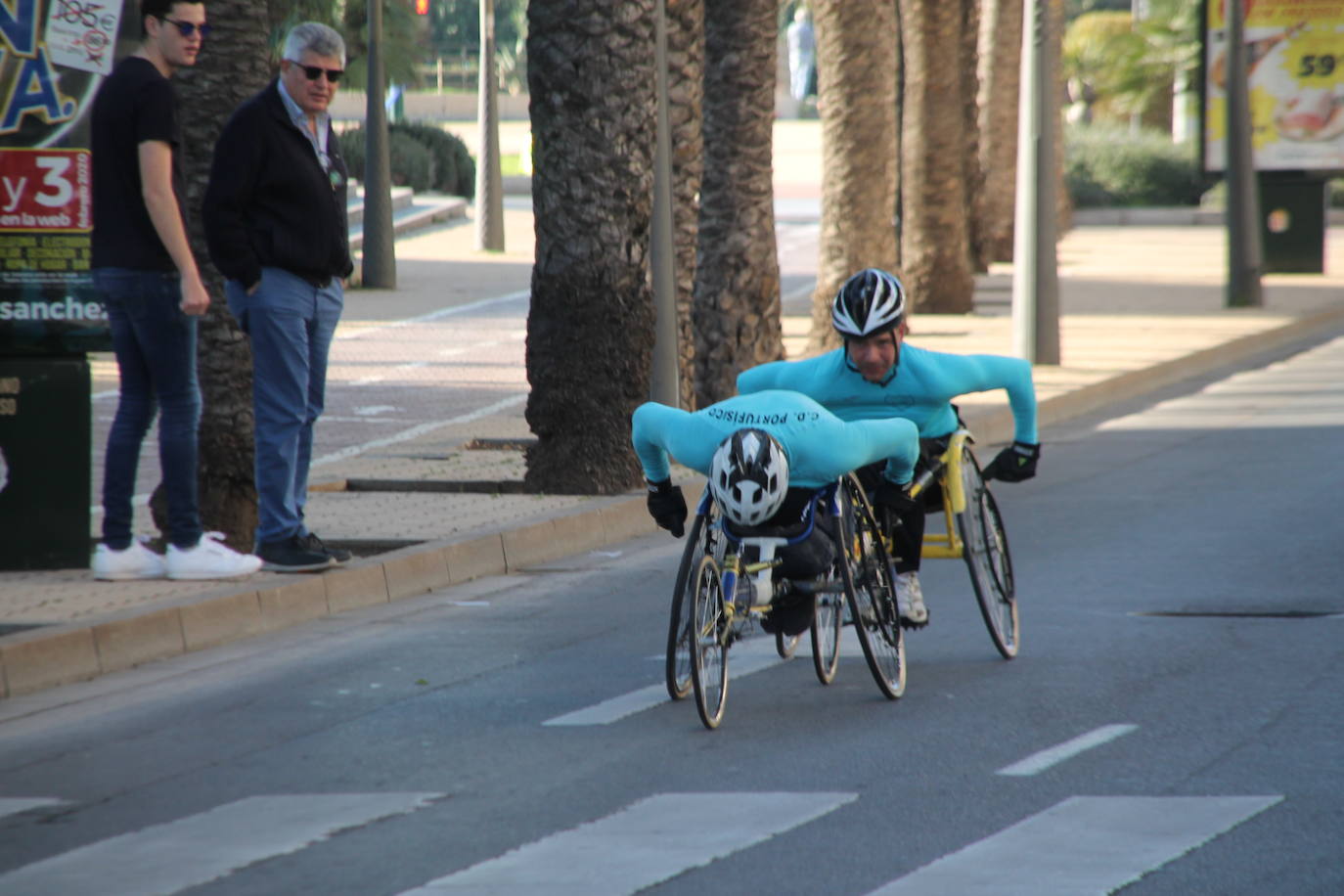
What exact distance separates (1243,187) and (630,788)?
70.9ft

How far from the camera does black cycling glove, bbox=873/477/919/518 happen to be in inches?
296

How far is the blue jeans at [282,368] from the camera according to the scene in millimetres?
9281

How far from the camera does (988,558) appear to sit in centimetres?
821

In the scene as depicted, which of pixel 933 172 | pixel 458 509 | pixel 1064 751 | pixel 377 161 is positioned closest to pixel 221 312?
pixel 458 509

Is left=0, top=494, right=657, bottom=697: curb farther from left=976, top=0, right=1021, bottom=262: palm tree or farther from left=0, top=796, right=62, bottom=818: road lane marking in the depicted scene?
left=976, top=0, right=1021, bottom=262: palm tree

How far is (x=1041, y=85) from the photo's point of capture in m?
19.8

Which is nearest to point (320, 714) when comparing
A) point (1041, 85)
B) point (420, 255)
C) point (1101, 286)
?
point (1041, 85)

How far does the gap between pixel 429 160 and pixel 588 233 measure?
33.6m

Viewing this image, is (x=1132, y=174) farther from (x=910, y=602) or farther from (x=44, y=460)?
(x=910, y=602)

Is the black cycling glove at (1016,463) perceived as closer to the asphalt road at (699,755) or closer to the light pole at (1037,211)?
the asphalt road at (699,755)

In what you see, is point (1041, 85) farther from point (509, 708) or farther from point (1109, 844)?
point (1109, 844)

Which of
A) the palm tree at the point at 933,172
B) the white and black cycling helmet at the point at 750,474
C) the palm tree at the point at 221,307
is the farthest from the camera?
the palm tree at the point at 933,172

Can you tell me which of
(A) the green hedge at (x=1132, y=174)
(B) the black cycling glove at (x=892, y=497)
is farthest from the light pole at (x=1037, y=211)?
(A) the green hedge at (x=1132, y=174)

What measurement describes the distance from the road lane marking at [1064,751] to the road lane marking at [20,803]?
274 centimetres
